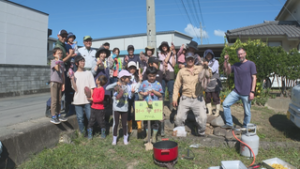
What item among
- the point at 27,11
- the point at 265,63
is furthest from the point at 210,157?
the point at 27,11

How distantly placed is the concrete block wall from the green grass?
7.93 m

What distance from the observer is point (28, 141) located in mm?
3670

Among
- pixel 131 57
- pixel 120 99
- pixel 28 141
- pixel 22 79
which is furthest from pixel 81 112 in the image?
pixel 22 79

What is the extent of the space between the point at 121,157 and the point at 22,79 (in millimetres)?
9743

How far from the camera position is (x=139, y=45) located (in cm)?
2600

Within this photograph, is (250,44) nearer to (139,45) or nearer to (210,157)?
(210,157)

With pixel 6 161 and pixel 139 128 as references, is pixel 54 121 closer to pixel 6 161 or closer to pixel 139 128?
pixel 6 161

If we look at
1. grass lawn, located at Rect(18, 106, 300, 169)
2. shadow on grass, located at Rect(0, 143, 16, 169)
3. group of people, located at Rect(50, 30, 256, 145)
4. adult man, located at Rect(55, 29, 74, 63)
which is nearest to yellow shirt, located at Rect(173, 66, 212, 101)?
group of people, located at Rect(50, 30, 256, 145)

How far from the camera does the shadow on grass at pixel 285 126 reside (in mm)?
4773

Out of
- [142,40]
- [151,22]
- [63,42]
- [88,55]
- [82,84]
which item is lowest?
[82,84]

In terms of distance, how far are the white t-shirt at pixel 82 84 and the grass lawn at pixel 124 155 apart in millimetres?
874

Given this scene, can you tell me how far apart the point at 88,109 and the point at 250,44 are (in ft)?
21.0

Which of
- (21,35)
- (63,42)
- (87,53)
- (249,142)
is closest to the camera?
(249,142)

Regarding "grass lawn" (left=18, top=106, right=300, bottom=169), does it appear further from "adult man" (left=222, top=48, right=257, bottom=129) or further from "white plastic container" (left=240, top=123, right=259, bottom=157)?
"adult man" (left=222, top=48, right=257, bottom=129)
